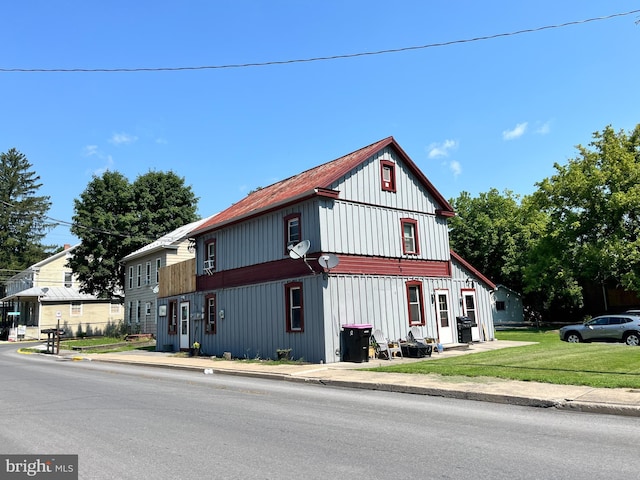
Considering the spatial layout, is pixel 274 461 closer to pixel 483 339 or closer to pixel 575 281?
pixel 483 339

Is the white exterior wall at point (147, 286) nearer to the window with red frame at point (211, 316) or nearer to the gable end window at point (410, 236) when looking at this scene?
the window with red frame at point (211, 316)

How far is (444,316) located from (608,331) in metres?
7.01

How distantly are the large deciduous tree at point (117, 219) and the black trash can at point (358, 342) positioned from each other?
107ft

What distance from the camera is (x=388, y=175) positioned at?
69.3ft

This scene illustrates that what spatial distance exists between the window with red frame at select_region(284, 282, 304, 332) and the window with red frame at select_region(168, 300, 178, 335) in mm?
10259

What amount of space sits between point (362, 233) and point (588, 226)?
2231cm

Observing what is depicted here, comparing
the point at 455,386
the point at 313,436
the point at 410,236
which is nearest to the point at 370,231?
the point at 410,236

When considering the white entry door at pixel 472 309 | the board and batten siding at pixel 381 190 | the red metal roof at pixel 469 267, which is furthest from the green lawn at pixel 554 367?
the board and batten siding at pixel 381 190

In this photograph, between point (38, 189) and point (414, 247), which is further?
point (38, 189)

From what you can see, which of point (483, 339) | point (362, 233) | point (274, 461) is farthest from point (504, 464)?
point (483, 339)

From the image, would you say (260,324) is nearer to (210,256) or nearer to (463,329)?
(210,256)

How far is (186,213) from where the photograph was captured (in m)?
49.6

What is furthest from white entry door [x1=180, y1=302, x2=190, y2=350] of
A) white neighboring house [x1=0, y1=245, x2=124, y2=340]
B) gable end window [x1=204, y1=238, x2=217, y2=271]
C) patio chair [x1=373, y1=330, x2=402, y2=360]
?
white neighboring house [x1=0, y1=245, x2=124, y2=340]

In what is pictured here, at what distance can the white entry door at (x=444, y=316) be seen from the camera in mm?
21047
